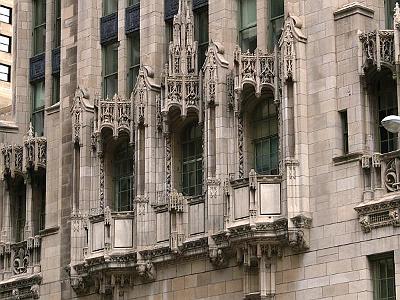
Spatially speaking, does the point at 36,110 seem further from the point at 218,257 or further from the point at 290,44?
the point at 290,44

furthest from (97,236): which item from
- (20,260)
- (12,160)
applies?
(12,160)

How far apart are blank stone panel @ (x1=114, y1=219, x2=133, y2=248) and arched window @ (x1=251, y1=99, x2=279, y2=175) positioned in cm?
625

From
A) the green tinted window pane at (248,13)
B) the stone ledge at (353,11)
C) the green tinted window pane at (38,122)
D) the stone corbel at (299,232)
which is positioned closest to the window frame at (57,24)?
the green tinted window pane at (38,122)

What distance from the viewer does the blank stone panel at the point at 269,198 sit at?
49.6m

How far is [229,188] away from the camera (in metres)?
50.9

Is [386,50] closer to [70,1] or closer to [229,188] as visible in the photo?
[229,188]

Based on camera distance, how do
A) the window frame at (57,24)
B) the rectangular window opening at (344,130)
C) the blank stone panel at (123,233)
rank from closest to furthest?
the rectangular window opening at (344,130), the blank stone panel at (123,233), the window frame at (57,24)

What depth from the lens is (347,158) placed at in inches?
1902

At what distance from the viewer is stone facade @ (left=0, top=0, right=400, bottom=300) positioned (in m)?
48.3

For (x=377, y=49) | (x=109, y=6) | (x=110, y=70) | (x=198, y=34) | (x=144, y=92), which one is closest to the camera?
(x=377, y=49)

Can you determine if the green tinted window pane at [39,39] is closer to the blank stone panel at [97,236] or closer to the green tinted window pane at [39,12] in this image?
the green tinted window pane at [39,12]

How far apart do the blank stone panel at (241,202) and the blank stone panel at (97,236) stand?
7.39 metres

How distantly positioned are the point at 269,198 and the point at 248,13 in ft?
26.1

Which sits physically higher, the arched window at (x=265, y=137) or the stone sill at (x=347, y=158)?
the arched window at (x=265, y=137)
